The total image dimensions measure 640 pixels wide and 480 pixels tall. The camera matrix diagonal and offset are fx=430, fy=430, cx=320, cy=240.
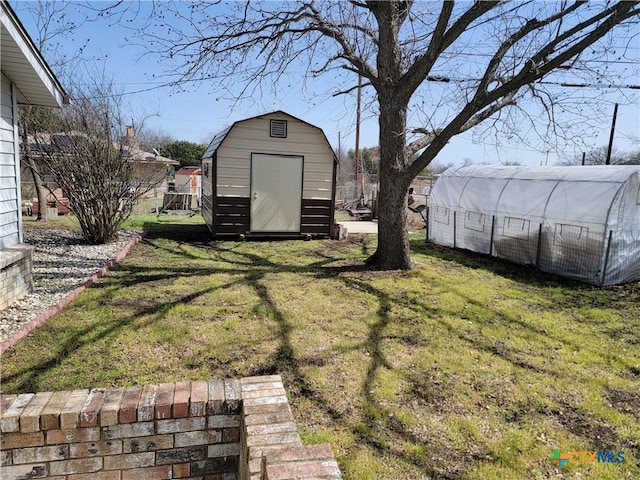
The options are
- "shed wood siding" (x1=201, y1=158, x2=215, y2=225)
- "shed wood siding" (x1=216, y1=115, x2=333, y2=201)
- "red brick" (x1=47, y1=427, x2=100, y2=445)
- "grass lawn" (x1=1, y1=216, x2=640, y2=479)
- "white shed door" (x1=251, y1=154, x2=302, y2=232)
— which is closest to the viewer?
"red brick" (x1=47, y1=427, x2=100, y2=445)

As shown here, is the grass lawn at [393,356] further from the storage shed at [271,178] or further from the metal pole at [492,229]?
the storage shed at [271,178]

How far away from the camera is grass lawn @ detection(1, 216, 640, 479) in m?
2.75

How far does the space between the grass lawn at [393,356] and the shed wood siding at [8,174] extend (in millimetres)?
1184

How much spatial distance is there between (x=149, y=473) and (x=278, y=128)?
864 centimetres

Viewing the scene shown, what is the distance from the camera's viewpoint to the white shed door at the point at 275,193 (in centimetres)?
1011

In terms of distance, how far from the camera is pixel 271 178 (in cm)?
1020

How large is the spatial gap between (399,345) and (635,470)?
2033 millimetres

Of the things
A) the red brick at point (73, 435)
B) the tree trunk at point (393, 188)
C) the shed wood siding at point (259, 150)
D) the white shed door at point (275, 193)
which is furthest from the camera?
the white shed door at point (275, 193)

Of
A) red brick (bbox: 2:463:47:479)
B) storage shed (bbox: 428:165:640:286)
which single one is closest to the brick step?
red brick (bbox: 2:463:47:479)

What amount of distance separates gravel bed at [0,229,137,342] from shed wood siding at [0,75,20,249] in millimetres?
724

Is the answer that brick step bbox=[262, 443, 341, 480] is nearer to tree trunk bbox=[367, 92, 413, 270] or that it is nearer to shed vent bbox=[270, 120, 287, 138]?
tree trunk bbox=[367, 92, 413, 270]

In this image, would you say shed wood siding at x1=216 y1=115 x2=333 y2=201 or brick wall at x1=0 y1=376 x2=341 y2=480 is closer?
brick wall at x1=0 y1=376 x2=341 y2=480

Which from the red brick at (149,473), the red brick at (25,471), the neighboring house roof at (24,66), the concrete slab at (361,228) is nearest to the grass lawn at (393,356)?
the red brick at (149,473)

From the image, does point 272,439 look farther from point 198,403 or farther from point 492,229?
point 492,229
